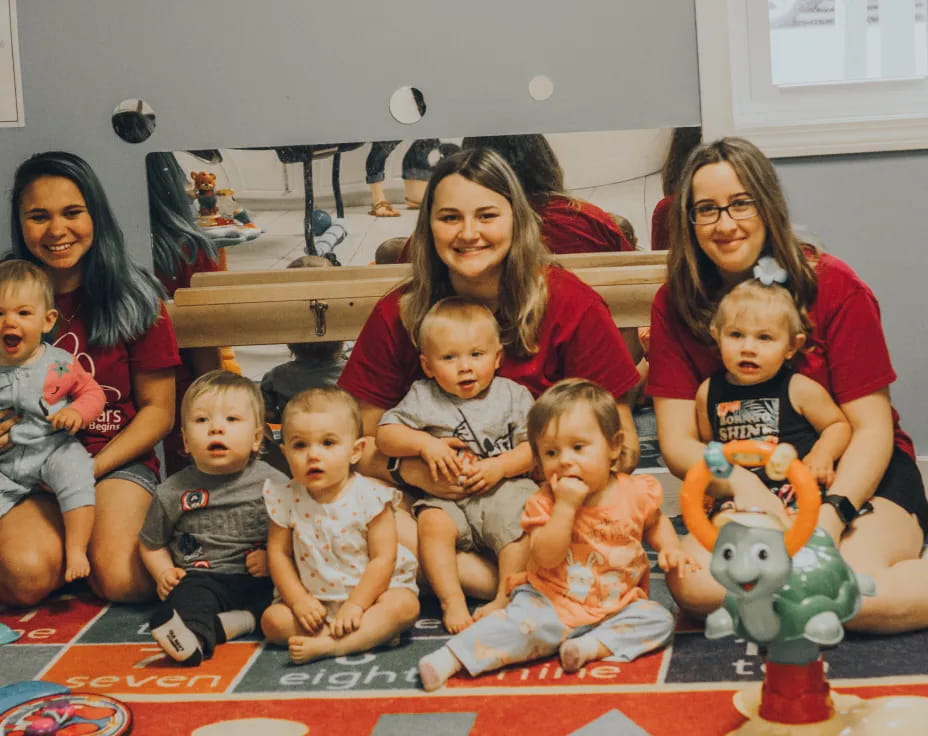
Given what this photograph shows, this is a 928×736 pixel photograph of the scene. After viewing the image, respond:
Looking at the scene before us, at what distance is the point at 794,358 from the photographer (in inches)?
89.7

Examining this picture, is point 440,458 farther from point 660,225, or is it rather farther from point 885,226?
point 885,226

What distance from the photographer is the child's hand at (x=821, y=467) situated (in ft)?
7.08

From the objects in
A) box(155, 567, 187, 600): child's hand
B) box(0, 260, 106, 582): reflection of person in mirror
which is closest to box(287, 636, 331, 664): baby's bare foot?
box(155, 567, 187, 600): child's hand

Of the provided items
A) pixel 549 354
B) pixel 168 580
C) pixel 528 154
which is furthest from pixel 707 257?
pixel 168 580

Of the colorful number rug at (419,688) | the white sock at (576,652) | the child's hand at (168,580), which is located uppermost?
the child's hand at (168,580)

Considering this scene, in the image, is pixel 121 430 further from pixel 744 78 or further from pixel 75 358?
pixel 744 78

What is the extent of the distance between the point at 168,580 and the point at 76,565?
21 cm

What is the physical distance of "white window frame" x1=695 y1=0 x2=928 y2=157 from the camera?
9.14 feet

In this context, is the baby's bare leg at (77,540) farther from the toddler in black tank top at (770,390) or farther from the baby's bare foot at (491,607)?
the toddler in black tank top at (770,390)

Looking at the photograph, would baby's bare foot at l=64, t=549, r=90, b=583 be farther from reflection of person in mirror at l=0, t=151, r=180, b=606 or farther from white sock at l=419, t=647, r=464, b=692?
white sock at l=419, t=647, r=464, b=692

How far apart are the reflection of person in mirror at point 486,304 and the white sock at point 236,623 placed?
12.6 inches

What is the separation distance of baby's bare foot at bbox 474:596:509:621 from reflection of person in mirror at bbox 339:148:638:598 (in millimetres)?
115

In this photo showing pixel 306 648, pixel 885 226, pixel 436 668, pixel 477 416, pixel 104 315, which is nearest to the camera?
pixel 436 668

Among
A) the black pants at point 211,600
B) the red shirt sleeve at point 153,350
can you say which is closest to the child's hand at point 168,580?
the black pants at point 211,600
